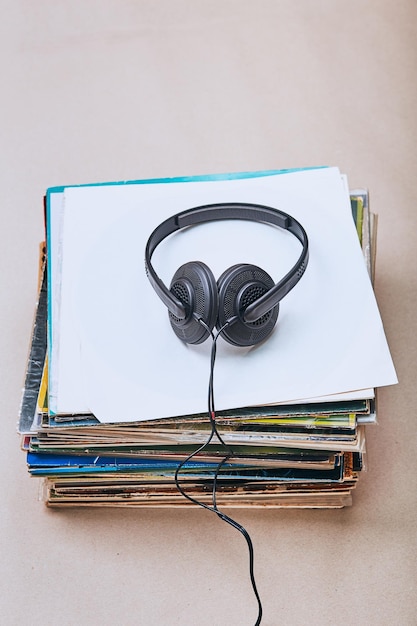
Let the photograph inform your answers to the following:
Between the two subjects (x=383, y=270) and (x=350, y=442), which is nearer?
(x=350, y=442)

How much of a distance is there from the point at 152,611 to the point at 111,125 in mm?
743

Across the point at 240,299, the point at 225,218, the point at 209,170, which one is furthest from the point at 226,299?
the point at 209,170

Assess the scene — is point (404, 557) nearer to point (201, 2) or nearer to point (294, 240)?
point (294, 240)

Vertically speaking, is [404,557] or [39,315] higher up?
[39,315]

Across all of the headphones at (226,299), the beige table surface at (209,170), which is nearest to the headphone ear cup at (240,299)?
the headphones at (226,299)

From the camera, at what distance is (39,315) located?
0.98m

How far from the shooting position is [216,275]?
0.94 meters

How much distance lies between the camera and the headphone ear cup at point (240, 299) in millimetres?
844

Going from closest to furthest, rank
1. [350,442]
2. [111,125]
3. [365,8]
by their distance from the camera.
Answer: [350,442] < [111,125] < [365,8]

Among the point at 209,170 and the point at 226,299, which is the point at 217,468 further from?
the point at 209,170

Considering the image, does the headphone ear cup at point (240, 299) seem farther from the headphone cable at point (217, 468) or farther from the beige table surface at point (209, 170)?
the beige table surface at point (209, 170)

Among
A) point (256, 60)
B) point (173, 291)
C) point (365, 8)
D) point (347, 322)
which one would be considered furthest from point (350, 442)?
point (365, 8)

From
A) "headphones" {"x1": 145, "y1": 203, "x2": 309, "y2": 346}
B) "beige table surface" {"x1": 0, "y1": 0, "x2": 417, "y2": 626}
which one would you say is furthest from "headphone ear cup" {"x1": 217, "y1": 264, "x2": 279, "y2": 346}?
"beige table surface" {"x1": 0, "y1": 0, "x2": 417, "y2": 626}

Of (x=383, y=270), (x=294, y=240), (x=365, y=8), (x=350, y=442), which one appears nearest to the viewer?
(x=350, y=442)
